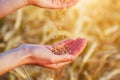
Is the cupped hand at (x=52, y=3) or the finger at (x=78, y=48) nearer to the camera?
the finger at (x=78, y=48)

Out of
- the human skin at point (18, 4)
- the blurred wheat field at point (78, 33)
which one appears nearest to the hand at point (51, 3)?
the human skin at point (18, 4)

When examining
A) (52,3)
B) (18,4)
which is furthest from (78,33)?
(18,4)

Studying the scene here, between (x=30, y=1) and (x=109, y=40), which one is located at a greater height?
(x=109, y=40)

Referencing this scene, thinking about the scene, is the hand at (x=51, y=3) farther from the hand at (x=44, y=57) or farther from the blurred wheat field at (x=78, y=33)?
the blurred wheat field at (x=78, y=33)

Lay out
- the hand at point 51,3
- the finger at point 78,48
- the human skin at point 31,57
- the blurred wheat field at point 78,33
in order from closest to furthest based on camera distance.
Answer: the human skin at point 31,57, the finger at point 78,48, the hand at point 51,3, the blurred wheat field at point 78,33

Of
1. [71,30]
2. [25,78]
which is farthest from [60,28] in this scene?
[25,78]

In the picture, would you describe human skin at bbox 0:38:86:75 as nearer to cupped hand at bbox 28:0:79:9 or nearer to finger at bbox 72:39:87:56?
finger at bbox 72:39:87:56

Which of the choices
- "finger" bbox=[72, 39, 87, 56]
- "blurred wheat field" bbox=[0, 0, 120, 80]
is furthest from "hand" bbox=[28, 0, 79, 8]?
"blurred wheat field" bbox=[0, 0, 120, 80]

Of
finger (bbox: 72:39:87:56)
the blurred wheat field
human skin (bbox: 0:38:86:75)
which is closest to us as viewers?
human skin (bbox: 0:38:86:75)

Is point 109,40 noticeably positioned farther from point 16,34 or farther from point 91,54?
point 16,34
